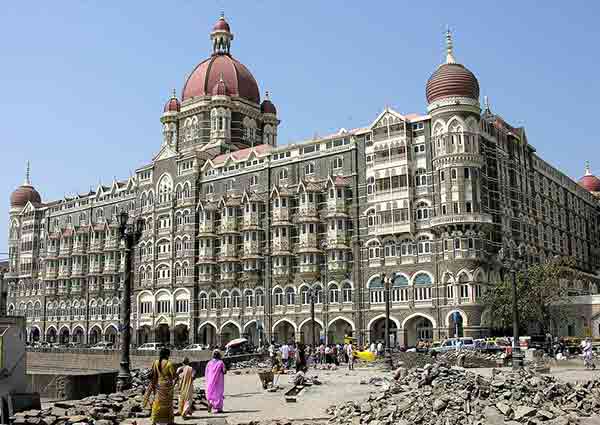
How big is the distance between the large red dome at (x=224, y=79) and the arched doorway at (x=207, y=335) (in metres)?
27.5

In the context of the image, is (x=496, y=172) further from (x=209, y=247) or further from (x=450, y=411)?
(x=450, y=411)

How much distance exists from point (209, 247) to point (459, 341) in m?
33.1

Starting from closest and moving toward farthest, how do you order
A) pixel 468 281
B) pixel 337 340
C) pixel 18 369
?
pixel 18 369
pixel 468 281
pixel 337 340

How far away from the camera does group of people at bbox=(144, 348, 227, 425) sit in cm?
1612

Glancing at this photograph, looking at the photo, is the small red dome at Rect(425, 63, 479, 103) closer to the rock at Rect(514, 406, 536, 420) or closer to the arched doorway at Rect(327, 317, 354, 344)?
the arched doorway at Rect(327, 317, 354, 344)

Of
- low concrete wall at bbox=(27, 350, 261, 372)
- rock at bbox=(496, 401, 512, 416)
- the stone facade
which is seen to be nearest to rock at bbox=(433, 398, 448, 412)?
rock at bbox=(496, 401, 512, 416)

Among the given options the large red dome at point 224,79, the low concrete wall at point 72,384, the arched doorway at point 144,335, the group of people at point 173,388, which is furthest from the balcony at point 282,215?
the group of people at point 173,388

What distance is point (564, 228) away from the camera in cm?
7712

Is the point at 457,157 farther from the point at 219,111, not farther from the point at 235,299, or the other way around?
the point at 219,111

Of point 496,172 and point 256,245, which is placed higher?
point 496,172

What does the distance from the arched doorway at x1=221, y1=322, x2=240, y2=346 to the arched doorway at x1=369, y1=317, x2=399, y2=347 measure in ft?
55.5

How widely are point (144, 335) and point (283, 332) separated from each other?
21.4 meters

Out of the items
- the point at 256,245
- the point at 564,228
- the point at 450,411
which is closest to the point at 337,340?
the point at 256,245

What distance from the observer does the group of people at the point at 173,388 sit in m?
16.1
